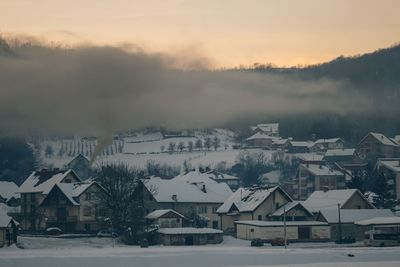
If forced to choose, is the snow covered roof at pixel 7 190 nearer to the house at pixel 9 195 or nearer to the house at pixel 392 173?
the house at pixel 9 195

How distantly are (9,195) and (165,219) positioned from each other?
5999 centimetres

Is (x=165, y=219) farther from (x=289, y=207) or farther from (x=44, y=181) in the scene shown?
(x=44, y=181)

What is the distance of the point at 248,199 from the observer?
104m

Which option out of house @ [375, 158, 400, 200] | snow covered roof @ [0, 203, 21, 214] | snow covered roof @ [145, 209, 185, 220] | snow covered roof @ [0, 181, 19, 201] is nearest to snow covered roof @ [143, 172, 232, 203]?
snow covered roof @ [145, 209, 185, 220]

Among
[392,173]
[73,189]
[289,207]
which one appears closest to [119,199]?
[73,189]

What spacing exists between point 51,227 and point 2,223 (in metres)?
28.7

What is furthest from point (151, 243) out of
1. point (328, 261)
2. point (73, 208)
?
point (328, 261)

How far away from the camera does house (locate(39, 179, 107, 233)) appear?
349 feet

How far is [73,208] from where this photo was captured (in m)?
107

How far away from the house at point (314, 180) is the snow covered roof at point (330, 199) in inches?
2542

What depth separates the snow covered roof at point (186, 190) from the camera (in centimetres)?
11044

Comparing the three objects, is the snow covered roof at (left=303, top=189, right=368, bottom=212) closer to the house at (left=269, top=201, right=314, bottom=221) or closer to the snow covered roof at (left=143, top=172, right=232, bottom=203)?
the house at (left=269, top=201, right=314, bottom=221)

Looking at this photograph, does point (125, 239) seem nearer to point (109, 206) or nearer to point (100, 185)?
point (109, 206)

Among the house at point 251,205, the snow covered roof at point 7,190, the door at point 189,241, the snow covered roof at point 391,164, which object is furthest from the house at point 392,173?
the door at point 189,241
